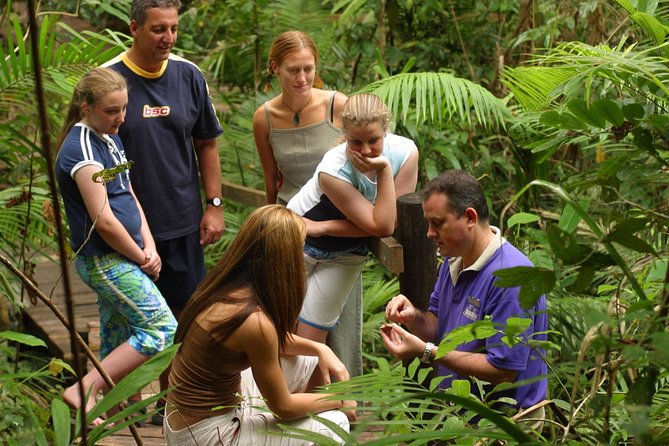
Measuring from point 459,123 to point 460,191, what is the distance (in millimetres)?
3643

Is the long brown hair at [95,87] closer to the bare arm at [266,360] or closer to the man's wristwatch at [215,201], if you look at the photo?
the man's wristwatch at [215,201]

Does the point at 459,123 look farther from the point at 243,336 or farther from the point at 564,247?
the point at 564,247

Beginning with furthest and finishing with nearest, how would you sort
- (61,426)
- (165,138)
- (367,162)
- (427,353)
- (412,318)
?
(165,138) < (367,162) < (412,318) < (427,353) < (61,426)

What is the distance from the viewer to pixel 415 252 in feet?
13.0

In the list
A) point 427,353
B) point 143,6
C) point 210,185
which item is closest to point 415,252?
point 427,353

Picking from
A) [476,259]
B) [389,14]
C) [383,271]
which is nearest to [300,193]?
[476,259]

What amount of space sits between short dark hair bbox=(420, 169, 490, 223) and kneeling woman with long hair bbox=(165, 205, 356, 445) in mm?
481

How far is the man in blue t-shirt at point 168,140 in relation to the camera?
4.21 meters

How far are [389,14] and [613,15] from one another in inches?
65.0

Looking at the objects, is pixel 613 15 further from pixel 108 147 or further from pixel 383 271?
pixel 108 147

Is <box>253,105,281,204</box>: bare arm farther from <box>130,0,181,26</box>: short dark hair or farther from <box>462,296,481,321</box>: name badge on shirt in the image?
Result: <box>462,296,481,321</box>: name badge on shirt

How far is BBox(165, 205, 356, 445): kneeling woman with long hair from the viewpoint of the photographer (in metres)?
3.06

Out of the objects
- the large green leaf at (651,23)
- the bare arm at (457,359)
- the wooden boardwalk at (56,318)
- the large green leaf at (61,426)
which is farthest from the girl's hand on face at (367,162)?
the wooden boardwalk at (56,318)

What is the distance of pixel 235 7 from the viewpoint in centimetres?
848
